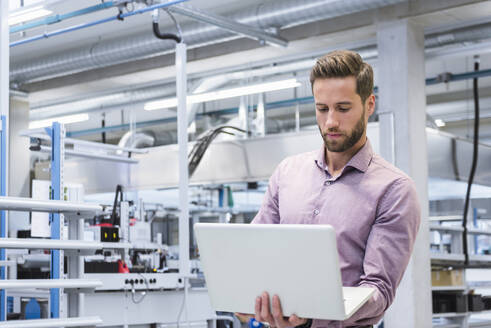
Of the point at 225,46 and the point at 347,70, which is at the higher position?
the point at 225,46

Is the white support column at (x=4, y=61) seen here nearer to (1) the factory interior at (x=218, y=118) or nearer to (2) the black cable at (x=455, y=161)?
(1) the factory interior at (x=218, y=118)

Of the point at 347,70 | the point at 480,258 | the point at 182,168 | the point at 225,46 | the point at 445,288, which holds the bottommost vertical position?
the point at 445,288

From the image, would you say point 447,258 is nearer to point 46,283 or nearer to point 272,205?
point 46,283

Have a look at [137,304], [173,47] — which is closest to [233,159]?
[173,47]

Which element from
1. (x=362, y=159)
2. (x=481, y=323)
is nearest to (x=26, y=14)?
(x=362, y=159)

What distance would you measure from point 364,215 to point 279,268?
0.31 m

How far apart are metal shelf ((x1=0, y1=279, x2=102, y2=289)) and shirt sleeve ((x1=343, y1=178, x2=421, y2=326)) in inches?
68.4

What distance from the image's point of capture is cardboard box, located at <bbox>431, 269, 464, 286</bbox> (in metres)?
7.02

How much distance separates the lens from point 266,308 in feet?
4.20

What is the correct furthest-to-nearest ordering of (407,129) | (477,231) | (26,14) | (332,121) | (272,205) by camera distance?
(477,231)
(407,129)
(26,14)
(272,205)
(332,121)

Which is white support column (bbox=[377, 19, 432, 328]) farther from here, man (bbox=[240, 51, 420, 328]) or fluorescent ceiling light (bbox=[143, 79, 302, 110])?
man (bbox=[240, 51, 420, 328])

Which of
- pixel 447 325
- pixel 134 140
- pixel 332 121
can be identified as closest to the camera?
pixel 332 121

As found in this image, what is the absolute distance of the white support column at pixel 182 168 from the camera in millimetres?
5367

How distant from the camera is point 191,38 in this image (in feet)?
23.2
